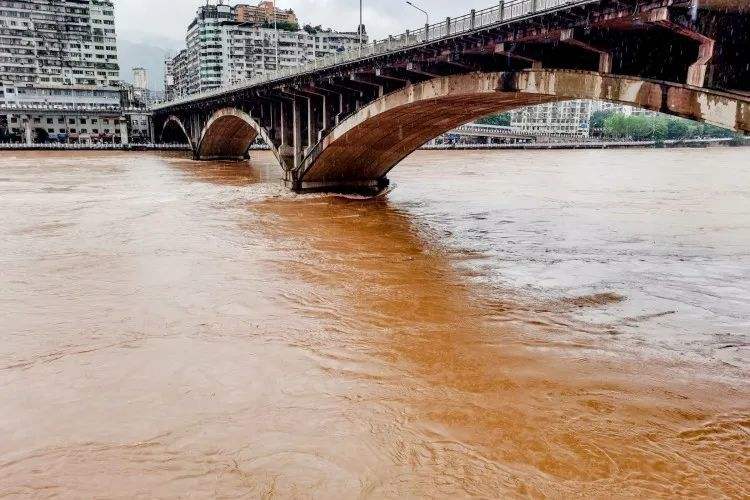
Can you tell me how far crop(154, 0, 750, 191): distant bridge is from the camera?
31.1 feet

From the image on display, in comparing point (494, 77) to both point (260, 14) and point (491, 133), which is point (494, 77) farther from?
point (260, 14)

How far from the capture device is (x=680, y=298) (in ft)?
36.5

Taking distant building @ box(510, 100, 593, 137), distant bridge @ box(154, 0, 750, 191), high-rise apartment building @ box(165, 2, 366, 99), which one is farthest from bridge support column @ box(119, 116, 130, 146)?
distant building @ box(510, 100, 593, 137)

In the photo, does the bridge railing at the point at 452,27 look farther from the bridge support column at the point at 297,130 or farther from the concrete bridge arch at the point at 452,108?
the bridge support column at the point at 297,130

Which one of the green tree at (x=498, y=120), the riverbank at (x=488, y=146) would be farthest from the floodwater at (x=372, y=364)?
the green tree at (x=498, y=120)

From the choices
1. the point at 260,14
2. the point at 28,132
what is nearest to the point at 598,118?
the point at 260,14

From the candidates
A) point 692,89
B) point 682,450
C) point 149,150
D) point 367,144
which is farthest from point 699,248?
point 149,150

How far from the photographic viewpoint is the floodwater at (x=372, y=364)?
5547 mm

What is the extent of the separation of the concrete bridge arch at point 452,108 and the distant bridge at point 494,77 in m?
0.03

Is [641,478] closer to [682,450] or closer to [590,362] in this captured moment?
[682,450]

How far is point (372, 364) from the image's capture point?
7.96m

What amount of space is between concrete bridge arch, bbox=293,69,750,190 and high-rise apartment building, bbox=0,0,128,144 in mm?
67776

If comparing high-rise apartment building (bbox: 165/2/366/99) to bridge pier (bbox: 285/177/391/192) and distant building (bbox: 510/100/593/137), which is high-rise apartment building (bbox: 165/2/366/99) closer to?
distant building (bbox: 510/100/593/137)

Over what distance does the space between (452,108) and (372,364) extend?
15.5 m
